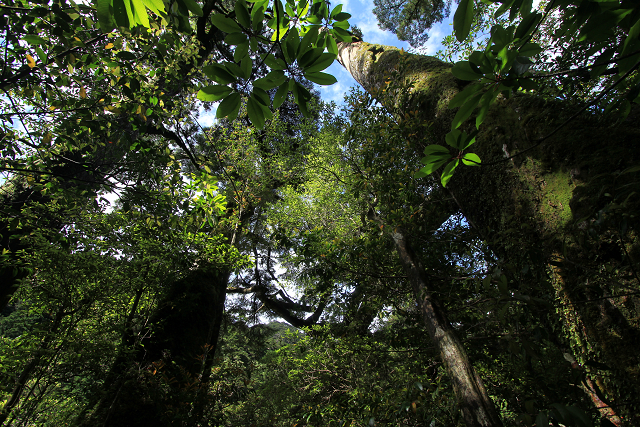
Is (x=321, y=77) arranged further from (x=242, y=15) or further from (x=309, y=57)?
(x=242, y=15)

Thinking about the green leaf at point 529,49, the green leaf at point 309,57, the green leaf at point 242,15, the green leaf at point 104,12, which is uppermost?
the green leaf at point 529,49

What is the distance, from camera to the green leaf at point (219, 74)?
62cm

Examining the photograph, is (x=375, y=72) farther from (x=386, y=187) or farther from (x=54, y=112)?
(x=54, y=112)

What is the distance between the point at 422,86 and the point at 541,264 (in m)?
2.11

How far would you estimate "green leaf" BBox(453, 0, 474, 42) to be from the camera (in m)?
0.59

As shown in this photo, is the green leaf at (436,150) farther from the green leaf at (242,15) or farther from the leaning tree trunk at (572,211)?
the green leaf at (242,15)

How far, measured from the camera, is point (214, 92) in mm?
641

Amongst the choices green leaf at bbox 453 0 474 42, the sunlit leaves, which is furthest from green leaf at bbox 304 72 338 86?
green leaf at bbox 453 0 474 42

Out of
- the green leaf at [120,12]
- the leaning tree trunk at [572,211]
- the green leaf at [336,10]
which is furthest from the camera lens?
the leaning tree trunk at [572,211]

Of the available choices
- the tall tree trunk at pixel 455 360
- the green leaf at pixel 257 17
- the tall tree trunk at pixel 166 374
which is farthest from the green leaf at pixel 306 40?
the tall tree trunk at pixel 166 374

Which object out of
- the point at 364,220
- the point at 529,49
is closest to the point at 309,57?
the point at 529,49

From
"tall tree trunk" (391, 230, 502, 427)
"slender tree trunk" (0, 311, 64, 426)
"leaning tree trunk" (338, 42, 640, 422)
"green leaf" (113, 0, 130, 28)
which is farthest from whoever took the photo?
"slender tree trunk" (0, 311, 64, 426)

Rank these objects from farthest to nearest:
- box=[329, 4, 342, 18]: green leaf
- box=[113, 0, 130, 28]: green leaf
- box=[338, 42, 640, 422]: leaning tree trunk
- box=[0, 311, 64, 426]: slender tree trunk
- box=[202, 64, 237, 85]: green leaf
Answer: box=[0, 311, 64, 426]: slender tree trunk
box=[338, 42, 640, 422]: leaning tree trunk
box=[329, 4, 342, 18]: green leaf
box=[202, 64, 237, 85]: green leaf
box=[113, 0, 130, 28]: green leaf

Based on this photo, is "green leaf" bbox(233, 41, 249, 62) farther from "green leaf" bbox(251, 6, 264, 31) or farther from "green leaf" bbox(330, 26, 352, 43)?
"green leaf" bbox(330, 26, 352, 43)
